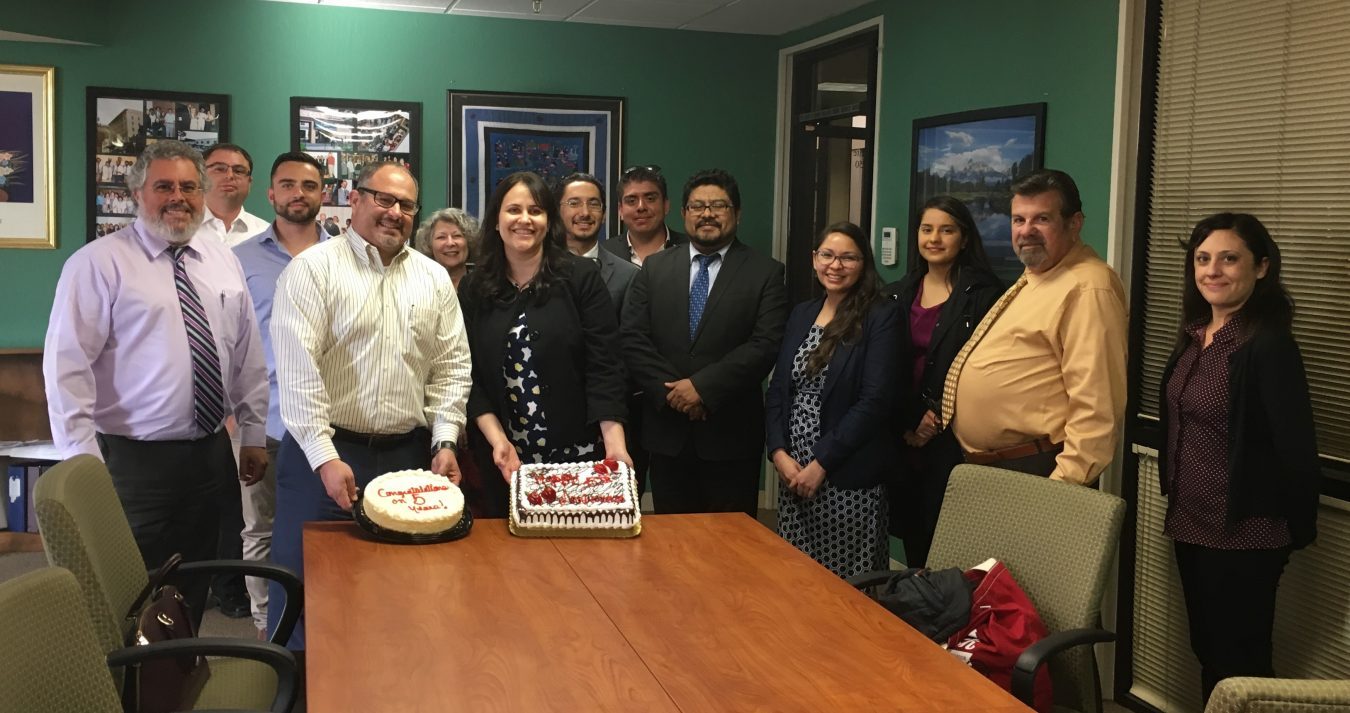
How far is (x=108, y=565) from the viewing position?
94.0 inches

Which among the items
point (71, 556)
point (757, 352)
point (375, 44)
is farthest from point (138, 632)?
point (375, 44)

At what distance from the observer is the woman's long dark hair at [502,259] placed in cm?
340

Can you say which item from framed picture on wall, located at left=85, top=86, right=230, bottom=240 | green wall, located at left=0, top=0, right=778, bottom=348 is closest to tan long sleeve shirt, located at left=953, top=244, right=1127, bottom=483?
green wall, located at left=0, top=0, right=778, bottom=348

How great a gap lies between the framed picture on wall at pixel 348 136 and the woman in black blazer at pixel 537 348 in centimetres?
268

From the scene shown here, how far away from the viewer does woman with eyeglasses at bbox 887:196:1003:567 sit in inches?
145

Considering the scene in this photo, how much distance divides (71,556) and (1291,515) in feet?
8.89

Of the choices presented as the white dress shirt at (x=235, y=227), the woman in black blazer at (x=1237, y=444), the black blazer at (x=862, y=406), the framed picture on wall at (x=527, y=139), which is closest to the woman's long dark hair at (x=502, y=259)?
the black blazer at (x=862, y=406)

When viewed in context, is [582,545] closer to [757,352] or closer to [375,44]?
[757,352]

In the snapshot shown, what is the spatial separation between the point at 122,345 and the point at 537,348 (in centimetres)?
112

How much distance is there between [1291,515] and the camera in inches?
114

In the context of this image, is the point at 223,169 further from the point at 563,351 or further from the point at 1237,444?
the point at 1237,444

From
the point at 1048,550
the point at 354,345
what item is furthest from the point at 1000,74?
the point at 354,345

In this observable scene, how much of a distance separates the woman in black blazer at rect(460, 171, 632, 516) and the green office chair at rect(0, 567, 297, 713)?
1.65m

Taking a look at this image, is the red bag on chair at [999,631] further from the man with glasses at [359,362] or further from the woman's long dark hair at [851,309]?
the man with glasses at [359,362]
